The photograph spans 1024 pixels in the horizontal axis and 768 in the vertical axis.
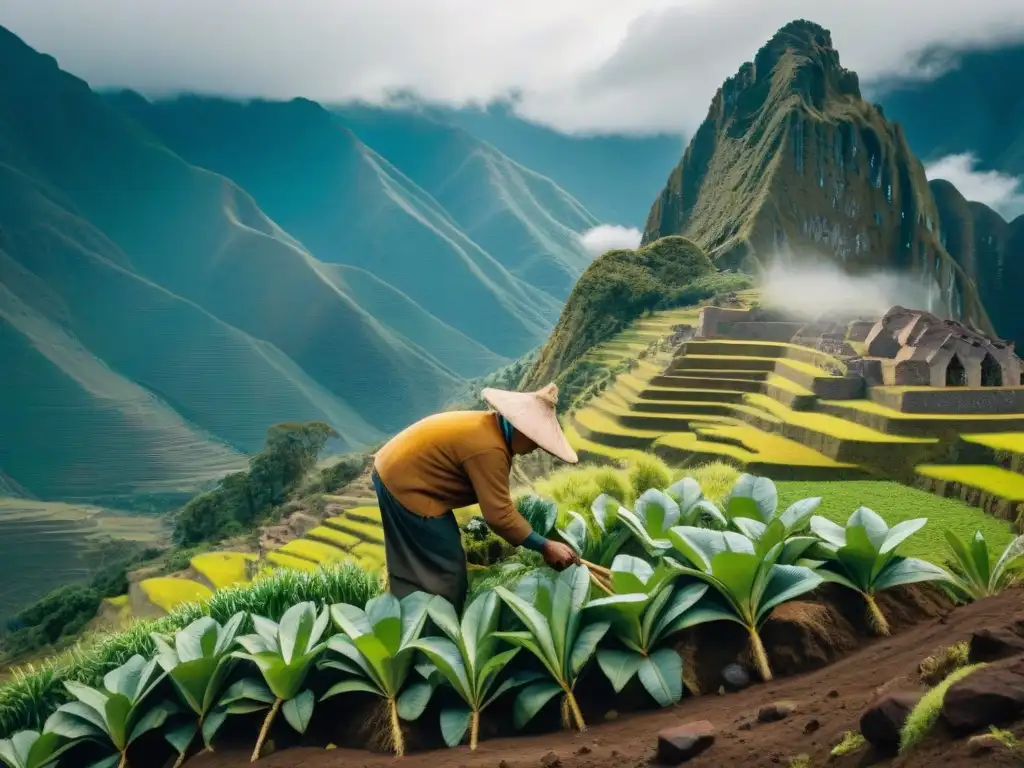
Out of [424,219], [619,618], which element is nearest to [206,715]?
[619,618]

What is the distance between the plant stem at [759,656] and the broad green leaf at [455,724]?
0.94 metres

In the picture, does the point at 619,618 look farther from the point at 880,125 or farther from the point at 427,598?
the point at 880,125

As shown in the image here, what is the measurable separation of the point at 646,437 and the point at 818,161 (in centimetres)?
4757

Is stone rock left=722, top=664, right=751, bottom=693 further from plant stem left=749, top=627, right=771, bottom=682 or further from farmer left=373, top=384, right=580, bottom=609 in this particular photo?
farmer left=373, top=384, right=580, bottom=609

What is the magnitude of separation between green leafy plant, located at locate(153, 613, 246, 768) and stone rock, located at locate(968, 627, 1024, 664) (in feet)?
7.45

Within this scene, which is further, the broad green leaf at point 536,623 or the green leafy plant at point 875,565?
the green leafy plant at point 875,565

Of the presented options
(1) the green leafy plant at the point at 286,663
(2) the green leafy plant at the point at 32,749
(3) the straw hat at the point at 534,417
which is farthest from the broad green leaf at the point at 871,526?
(2) the green leafy plant at the point at 32,749

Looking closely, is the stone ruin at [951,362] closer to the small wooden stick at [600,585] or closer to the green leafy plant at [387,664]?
the small wooden stick at [600,585]

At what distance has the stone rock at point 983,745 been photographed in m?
1.55

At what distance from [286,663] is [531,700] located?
2.74 feet

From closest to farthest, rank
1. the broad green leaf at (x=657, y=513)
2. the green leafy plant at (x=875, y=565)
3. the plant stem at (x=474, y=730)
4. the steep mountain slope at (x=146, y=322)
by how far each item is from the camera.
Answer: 1. the plant stem at (x=474, y=730)
2. the green leafy plant at (x=875, y=565)
3. the broad green leaf at (x=657, y=513)
4. the steep mountain slope at (x=146, y=322)

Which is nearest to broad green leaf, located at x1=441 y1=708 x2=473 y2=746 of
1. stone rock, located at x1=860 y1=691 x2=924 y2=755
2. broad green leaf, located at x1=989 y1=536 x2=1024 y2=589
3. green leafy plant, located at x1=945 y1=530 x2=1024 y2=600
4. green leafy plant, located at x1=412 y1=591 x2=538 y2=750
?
green leafy plant, located at x1=412 y1=591 x2=538 y2=750

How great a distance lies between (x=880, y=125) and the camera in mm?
54625

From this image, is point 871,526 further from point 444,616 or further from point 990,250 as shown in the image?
point 990,250
